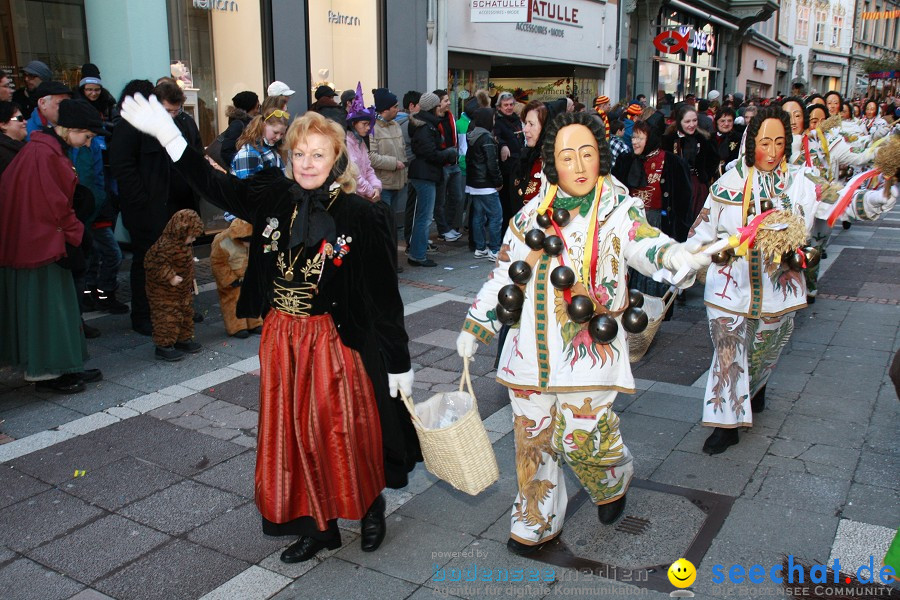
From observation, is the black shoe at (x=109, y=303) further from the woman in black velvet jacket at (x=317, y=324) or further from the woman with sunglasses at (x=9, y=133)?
the woman in black velvet jacket at (x=317, y=324)

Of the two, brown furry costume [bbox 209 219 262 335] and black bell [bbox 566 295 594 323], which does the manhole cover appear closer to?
black bell [bbox 566 295 594 323]

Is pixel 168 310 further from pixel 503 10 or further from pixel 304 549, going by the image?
pixel 503 10

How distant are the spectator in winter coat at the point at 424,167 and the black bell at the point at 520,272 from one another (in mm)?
6509

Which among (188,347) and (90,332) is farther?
(90,332)

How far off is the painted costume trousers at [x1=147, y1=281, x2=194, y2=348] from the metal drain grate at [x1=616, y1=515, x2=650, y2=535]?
387cm

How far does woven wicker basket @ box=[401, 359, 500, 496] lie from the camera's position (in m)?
3.42

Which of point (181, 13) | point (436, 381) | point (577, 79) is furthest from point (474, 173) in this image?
point (577, 79)

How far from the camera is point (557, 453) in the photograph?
3.69 meters

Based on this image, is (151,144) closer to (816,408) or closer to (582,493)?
(582,493)

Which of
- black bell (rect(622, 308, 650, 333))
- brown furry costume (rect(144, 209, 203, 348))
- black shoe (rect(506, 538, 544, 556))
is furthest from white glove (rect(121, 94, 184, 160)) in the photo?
brown furry costume (rect(144, 209, 203, 348))

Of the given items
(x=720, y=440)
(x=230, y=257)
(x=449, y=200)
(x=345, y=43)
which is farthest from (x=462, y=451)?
(x=345, y=43)

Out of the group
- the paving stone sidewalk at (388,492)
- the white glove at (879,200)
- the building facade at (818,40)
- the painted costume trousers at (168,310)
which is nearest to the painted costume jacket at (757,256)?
the white glove at (879,200)

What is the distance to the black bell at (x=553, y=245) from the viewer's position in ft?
11.4

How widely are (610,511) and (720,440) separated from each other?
1238 mm
